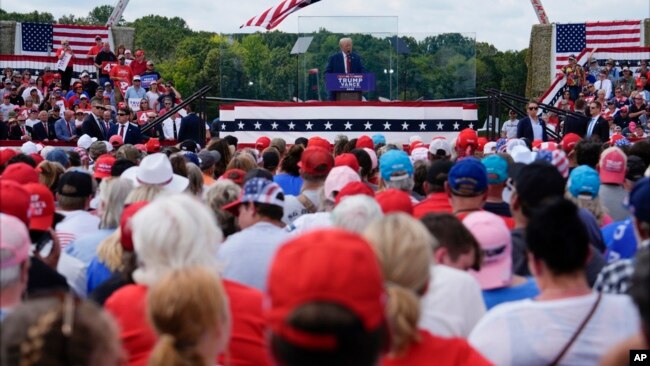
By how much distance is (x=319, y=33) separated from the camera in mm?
22281

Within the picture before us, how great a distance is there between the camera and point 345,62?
21.8 meters

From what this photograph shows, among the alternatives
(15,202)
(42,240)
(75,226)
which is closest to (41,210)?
(42,240)

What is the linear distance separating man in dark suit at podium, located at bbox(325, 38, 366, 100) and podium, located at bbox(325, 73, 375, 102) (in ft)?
0.28

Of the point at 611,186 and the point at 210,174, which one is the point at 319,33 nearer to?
the point at 210,174

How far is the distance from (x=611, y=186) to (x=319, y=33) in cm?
1430

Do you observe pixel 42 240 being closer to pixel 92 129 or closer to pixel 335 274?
pixel 335 274

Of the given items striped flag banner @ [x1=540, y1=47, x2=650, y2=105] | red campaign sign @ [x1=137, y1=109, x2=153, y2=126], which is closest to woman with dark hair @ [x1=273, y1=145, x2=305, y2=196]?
red campaign sign @ [x1=137, y1=109, x2=153, y2=126]

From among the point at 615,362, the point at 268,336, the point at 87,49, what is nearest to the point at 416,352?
the point at 615,362

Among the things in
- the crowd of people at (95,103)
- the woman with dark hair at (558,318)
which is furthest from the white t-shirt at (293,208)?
the crowd of people at (95,103)

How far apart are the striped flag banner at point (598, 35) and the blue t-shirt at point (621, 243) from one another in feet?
95.2

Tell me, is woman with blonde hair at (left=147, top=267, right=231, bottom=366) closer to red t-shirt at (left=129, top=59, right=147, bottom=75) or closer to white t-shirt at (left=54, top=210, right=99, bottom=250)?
white t-shirt at (left=54, top=210, right=99, bottom=250)

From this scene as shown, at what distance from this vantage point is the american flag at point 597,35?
114 ft

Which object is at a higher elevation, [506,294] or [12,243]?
[12,243]

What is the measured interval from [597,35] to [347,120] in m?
16.4
